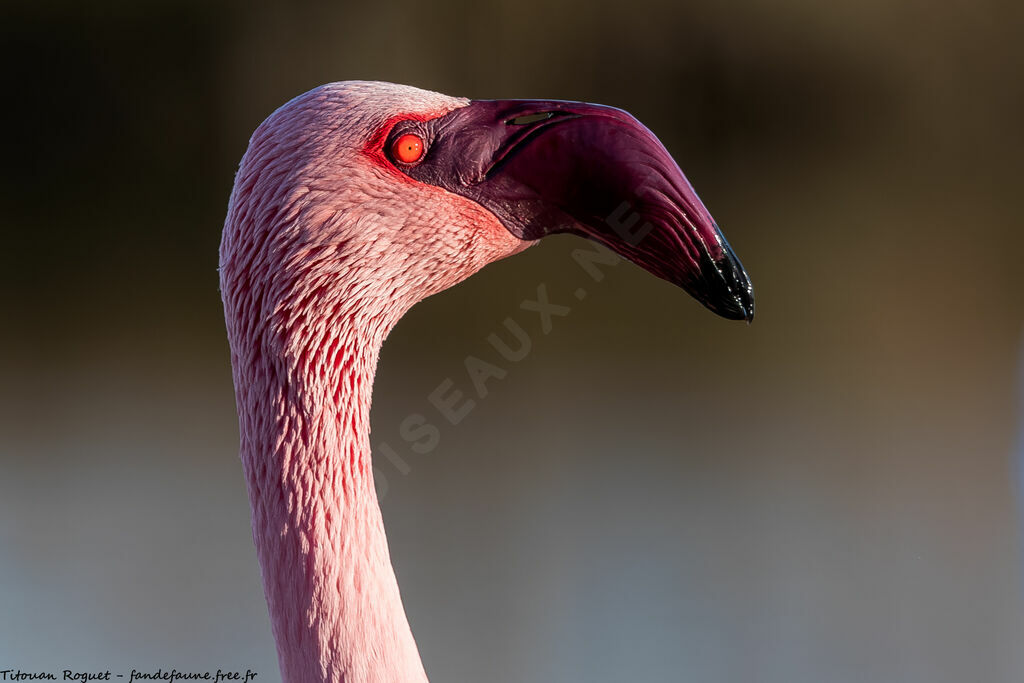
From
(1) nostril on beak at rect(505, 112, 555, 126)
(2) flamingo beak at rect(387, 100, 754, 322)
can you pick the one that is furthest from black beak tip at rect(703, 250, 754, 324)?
(1) nostril on beak at rect(505, 112, 555, 126)

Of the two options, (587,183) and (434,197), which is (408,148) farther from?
(587,183)

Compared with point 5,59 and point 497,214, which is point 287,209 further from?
point 5,59

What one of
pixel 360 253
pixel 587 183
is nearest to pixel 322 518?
pixel 360 253

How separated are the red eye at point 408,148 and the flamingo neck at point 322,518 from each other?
0.51 ft

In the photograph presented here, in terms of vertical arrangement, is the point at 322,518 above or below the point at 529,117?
below

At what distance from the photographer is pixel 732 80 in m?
4.68

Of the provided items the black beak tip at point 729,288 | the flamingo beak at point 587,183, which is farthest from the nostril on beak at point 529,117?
the black beak tip at point 729,288

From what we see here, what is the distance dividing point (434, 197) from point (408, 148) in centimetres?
5

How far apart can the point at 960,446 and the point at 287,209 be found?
10.7 ft

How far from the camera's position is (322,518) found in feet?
2.63

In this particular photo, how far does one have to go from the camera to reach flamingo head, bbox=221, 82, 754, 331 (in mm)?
757

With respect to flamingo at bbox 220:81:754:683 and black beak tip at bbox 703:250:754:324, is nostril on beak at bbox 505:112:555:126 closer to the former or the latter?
flamingo at bbox 220:81:754:683

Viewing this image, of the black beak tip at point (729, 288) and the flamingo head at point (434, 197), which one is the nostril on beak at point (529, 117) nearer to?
the flamingo head at point (434, 197)

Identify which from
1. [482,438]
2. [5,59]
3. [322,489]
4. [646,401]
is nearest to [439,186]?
[322,489]
